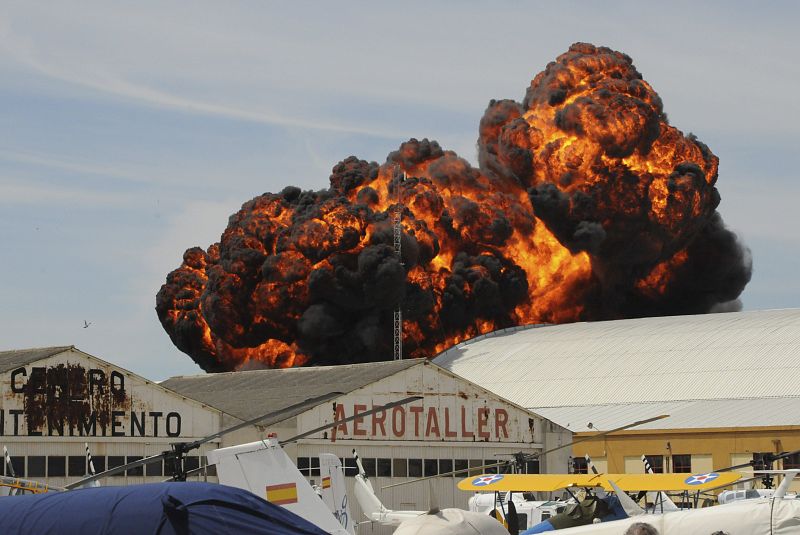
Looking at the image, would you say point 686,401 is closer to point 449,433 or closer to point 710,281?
point 449,433

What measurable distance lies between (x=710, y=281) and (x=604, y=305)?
560 inches

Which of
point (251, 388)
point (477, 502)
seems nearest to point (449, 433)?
point (477, 502)

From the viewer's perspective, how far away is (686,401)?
241ft

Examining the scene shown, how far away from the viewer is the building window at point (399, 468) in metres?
53.9

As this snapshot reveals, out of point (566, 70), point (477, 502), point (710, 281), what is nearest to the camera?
point (477, 502)

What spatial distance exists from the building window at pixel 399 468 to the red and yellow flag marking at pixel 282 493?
28.9 metres

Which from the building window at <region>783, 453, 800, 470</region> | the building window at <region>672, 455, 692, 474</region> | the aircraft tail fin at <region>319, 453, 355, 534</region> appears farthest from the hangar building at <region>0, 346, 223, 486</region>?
the building window at <region>783, 453, 800, 470</region>

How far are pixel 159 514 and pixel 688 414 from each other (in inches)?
2291

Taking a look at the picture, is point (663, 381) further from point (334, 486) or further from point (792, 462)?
point (334, 486)

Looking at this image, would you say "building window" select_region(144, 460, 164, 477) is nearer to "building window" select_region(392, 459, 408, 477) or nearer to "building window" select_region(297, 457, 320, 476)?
"building window" select_region(297, 457, 320, 476)

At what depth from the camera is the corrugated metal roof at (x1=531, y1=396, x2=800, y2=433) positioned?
213 feet

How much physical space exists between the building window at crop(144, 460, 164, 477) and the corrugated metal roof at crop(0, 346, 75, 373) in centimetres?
540

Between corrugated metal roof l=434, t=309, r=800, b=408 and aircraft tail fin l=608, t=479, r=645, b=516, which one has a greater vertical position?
corrugated metal roof l=434, t=309, r=800, b=408

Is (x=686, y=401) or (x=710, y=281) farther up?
(x=710, y=281)
